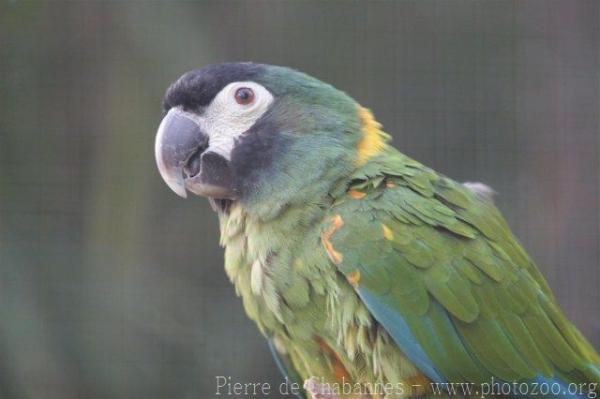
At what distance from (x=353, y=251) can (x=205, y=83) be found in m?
0.32

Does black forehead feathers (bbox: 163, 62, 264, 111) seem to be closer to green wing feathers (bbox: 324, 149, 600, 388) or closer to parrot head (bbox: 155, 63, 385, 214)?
parrot head (bbox: 155, 63, 385, 214)

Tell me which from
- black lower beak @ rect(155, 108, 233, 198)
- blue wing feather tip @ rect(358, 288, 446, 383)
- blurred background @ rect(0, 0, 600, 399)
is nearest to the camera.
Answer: blue wing feather tip @ rect(358, 288, 446, 383)

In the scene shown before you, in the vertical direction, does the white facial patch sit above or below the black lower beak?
above

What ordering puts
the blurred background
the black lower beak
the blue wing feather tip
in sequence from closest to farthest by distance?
the blue wing feather tip
the black lower beak
the blurred background

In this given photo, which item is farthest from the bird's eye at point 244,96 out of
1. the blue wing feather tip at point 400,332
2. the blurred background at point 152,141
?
the blurred background at point 152,141

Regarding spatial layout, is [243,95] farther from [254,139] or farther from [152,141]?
[152,141]

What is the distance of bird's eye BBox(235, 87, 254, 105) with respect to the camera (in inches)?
47.3

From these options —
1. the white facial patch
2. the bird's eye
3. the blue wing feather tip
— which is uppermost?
the bird's eye

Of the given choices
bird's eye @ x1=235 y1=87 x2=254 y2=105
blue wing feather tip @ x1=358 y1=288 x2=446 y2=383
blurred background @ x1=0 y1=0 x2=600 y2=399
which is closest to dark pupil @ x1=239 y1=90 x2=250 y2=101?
bird's eye @ x1=235 y1=87 x2=254 y2=105

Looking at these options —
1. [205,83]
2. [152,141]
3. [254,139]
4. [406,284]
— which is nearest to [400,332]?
[406,284]

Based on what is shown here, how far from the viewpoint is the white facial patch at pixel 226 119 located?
1.20m

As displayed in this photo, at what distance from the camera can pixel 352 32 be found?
218cm

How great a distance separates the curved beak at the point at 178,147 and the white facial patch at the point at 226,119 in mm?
12

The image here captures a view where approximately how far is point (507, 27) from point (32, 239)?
4.08ft
